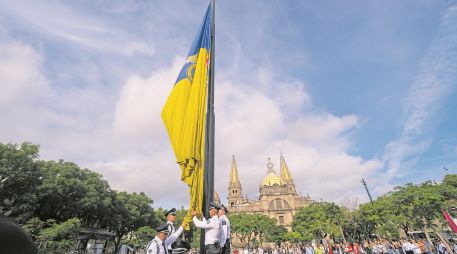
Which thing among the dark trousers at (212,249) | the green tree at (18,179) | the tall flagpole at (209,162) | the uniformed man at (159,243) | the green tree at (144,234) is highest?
the green tree at (18,179)

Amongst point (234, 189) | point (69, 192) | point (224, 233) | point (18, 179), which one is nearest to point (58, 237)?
point (69, 192)

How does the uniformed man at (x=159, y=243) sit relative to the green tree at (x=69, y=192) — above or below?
below

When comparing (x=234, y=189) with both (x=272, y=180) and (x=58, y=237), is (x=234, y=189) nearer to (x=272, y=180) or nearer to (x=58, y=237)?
(x=272, y=180)

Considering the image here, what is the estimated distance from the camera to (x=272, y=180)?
73.6 meters

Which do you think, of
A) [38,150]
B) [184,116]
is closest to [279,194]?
[38,150]

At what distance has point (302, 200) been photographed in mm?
72375

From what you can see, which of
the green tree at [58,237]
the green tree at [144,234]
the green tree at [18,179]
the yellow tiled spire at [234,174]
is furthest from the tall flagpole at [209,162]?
the yellow tiled spire at [234,174]

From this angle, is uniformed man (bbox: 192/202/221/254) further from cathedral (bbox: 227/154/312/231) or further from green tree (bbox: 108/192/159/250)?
cathedral (bbox: 227/154/312/231)

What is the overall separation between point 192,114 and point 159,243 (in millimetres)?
2583

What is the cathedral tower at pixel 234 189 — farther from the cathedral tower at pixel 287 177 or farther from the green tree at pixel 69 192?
the green tree at pixel 69 192

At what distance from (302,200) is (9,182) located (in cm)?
6768

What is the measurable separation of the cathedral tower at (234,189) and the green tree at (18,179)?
197ft

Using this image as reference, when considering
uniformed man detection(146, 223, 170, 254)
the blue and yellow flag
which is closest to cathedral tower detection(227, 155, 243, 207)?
uniformed man detection(146, 223, 170, 254)

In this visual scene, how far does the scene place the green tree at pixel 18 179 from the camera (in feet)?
54.1
